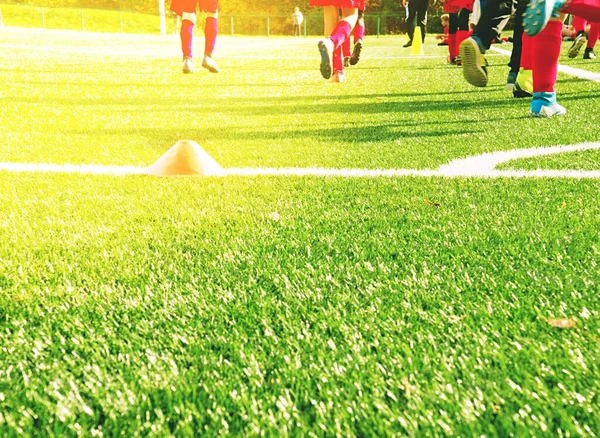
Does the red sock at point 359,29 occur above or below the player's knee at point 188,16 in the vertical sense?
below

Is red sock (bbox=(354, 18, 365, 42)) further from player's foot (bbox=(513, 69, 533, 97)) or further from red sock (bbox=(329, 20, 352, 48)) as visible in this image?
player's foot (bbox=(513, 69, 533, 97))

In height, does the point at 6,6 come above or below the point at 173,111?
above

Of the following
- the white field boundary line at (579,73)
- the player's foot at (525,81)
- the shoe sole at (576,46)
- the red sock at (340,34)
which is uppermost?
the shoe sole at (576,46)

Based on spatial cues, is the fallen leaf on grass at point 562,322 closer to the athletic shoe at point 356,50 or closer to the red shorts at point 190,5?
the red shorts at point 190,5

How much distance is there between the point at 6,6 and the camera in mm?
42406

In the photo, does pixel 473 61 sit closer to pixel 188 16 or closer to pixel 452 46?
pixel 188 16

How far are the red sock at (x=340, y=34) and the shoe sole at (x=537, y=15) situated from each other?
2.61m

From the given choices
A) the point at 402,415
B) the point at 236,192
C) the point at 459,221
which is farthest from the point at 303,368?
the point at 236,192

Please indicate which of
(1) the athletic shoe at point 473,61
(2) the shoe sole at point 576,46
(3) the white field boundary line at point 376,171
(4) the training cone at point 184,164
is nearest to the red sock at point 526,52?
(1) the athletic shoe at point 473,61

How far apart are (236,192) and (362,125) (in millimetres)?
2126

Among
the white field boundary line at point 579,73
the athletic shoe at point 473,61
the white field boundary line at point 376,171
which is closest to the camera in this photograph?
the white field boundary line at point 376,171

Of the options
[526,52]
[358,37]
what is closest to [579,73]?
[358,37]

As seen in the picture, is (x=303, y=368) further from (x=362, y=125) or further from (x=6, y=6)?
(x=6, y=6)

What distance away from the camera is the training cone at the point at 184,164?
3.02 m
